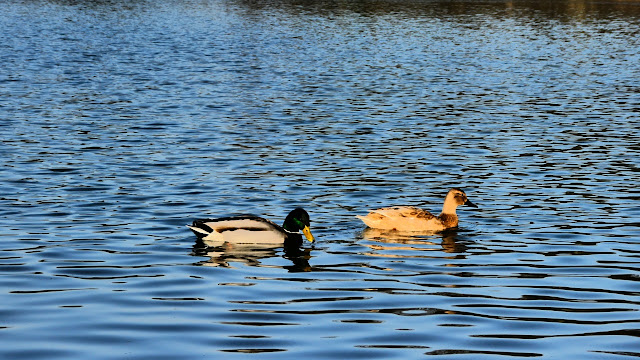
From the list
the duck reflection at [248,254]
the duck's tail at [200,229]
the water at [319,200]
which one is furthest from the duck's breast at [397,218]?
the duck's tail at [200,229]

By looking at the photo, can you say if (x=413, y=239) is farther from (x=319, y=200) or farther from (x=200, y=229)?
(x=200, y=229)

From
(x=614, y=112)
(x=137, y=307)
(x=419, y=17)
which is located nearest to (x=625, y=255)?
(x=137, y=307)

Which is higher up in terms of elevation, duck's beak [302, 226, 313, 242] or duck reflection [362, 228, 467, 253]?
duck's beak [302, 226, 313, 242]

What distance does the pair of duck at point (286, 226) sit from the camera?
15.8 meters

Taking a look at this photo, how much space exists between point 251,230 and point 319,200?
3846 millimetres

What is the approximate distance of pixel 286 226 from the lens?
1638 centimetres

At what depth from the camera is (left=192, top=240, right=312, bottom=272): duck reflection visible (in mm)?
14766

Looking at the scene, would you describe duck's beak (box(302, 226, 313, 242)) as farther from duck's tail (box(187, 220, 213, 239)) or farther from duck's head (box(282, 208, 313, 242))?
duck's tail (box(187, 220, 213, 239))

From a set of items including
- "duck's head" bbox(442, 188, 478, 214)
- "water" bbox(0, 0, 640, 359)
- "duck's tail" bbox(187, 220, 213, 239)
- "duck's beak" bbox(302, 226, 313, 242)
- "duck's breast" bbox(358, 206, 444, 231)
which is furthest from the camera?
"duck's head" bbox(442, 188, 478, 214)

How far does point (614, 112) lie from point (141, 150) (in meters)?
15.4

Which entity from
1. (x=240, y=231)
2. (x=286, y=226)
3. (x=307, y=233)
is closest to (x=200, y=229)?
Answer: (x=240, y=231)

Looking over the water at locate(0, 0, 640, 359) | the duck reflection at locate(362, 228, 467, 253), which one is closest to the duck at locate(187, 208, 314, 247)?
the water at locate(0, 0, 640, 359)

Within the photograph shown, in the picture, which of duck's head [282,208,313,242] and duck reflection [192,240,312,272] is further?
duck's head [282,208,313,242]

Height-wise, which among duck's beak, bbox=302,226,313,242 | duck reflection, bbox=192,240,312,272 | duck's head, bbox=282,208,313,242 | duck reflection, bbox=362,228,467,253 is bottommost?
duck reflection, bbox=362,228,467,253
